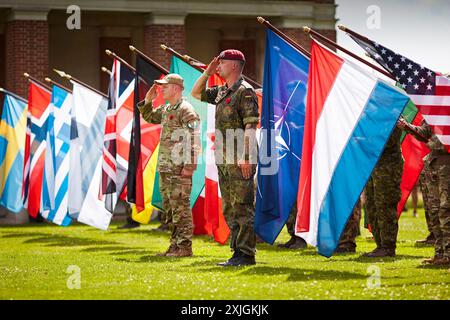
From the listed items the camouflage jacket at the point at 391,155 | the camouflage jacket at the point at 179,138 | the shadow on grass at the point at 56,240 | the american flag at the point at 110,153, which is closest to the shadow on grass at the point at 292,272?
the camouflage jacket at the point at 179,138

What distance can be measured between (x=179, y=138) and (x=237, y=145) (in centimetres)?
177

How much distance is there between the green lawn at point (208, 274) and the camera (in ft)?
32.0

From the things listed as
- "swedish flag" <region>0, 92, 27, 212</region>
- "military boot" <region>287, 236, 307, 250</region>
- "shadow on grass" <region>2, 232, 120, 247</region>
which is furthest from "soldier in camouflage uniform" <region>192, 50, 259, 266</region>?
"swedish flag" <region>0, 92, 27, 212</region>

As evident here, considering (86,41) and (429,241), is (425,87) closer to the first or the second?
(429,241)

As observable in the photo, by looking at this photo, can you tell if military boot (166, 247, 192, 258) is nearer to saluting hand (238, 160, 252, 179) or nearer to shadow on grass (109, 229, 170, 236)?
saluting hand (238, 160, 252, 179)

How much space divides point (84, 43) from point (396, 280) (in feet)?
64.0

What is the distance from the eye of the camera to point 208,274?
1122 cm

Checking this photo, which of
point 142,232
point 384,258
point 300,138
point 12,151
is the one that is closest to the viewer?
point 300,138

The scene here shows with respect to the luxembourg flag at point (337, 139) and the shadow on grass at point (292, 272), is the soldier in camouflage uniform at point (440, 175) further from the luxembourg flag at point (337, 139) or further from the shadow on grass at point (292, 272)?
the shadow on grass at point (292, 272)

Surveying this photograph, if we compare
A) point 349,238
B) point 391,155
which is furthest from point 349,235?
point 391,155

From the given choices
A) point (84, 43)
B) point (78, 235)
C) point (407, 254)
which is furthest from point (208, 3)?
point (407, 254)

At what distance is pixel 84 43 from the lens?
94.5ft

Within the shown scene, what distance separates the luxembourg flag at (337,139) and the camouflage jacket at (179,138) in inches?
78.5
